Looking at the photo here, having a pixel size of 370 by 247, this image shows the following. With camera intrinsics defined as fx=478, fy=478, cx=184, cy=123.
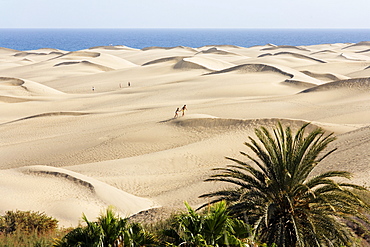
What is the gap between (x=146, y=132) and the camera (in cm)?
2467

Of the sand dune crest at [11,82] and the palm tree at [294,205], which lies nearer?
the palm tree at [294,205]

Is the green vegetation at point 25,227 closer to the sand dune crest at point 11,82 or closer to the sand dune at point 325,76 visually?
the sand dune crest at point 11,82

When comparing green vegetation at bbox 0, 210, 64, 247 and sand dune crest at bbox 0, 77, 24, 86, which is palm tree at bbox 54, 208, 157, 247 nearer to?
green vegetation at bbox 0, 210, 64, 247

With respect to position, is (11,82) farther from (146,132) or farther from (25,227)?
(25,227)

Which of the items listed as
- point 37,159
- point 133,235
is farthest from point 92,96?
point 133,235

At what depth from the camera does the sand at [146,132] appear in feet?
51.4

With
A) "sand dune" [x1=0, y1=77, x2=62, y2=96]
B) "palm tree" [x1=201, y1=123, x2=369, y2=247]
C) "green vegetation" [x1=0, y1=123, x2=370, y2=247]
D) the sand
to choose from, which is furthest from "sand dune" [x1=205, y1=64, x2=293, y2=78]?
"palm tree" [x1=201, y1=123, x2=369, y2=247]

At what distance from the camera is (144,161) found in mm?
20484

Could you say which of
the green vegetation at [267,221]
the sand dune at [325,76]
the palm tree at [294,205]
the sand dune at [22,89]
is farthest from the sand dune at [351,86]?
the palm tree at [294,205]

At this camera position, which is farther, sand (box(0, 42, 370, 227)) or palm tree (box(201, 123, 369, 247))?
sand (box(0, 42, 370, 227))

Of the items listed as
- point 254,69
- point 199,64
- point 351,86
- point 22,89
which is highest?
point 351,86

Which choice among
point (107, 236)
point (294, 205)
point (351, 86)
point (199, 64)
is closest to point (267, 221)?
point (294, 205)

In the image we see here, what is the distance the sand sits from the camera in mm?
15664

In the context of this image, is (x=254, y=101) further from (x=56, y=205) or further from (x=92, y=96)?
(x=56, y=205)
